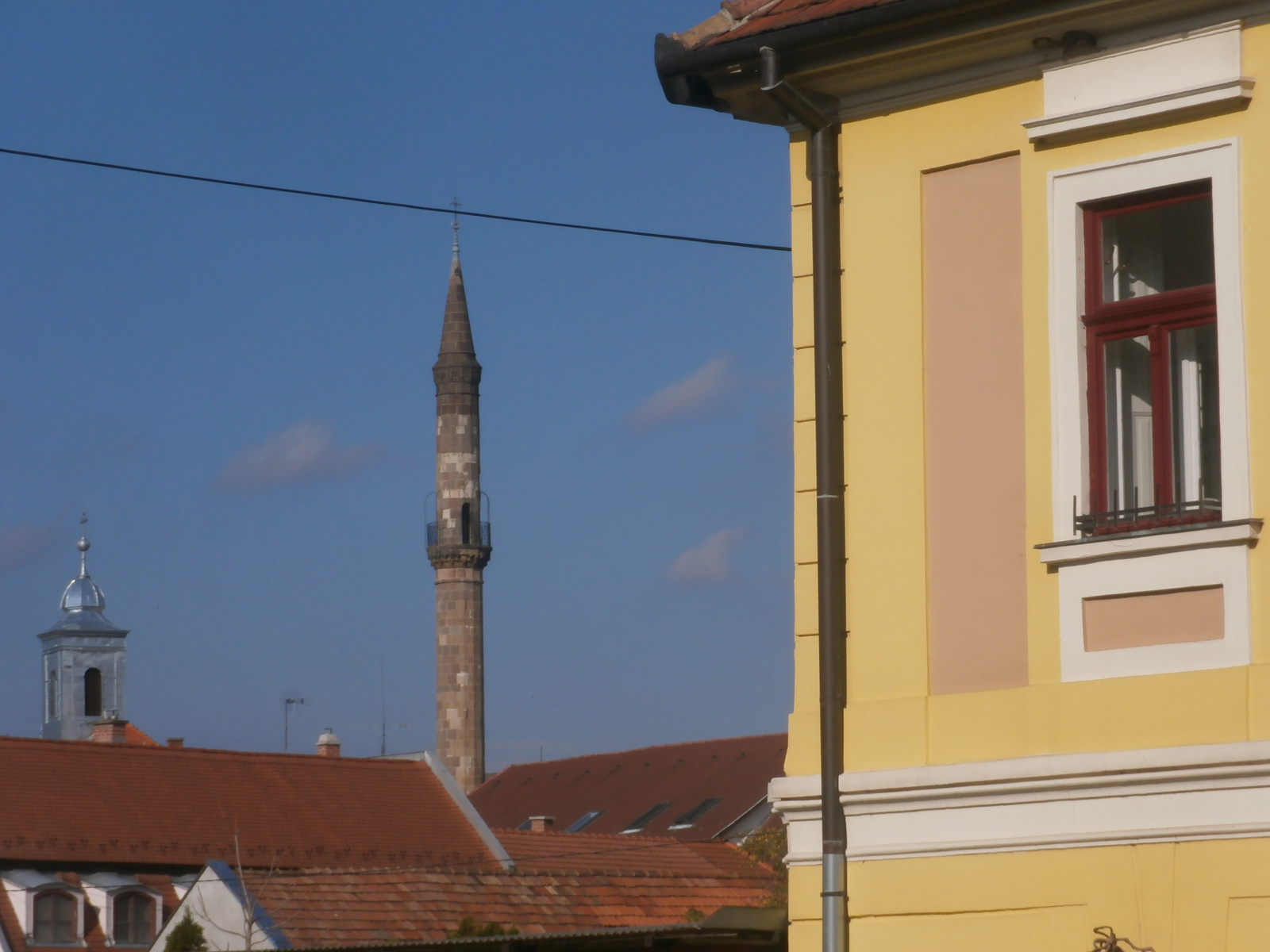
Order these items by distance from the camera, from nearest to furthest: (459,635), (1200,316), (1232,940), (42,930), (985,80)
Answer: (1232,940), (1200,316), (985,80), (42,930), (459,635)

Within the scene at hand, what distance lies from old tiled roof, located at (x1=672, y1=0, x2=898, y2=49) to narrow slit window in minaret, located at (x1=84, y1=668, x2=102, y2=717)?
8994cm

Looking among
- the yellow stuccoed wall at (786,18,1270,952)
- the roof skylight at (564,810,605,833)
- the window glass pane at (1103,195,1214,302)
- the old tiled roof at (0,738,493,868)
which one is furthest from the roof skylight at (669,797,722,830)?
the window glass pane at (1103,195,1214,302)

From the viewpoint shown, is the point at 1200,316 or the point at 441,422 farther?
the point at 441,422

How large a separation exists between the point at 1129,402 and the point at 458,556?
6141cm

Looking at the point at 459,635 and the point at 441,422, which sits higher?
the point at 441,422

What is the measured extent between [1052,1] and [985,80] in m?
0.48

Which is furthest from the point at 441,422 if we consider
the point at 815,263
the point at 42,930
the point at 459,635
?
the point at 815,263

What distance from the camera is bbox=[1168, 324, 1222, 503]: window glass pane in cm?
789

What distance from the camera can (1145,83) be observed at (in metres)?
8.07

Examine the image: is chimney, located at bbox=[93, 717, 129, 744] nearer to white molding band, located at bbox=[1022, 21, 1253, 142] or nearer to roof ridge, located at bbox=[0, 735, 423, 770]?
roof ridge, located at bbox=[0, 735, 423, 770]

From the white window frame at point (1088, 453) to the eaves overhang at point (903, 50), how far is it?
0.53 meters

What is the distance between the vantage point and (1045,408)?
26.8 feet

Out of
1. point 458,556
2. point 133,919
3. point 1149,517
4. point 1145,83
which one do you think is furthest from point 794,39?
point 458,556

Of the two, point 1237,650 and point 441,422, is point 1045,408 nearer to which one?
point 1237,650
